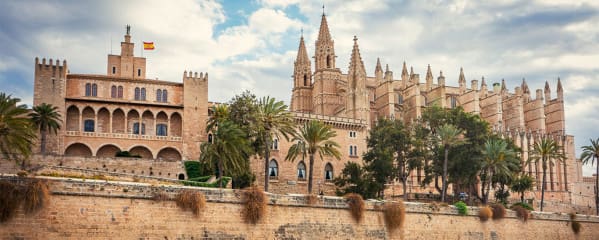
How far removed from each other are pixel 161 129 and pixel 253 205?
86.2 feet

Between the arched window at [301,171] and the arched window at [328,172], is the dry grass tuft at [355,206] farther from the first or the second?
the arched window at [328,172]

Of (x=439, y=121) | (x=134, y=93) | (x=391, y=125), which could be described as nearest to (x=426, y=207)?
(x=391, y=125)

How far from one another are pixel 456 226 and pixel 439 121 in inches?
823

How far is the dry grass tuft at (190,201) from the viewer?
29000 mm

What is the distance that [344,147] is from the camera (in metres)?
63.8

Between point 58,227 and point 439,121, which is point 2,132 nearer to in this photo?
point 58,227

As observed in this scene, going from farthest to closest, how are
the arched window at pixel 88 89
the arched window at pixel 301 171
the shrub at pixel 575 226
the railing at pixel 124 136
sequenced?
the arched window at pixel 301 171
the arched window at pixel 88 89
the railing at pixel 124 136
the shrub at pixel 575 226

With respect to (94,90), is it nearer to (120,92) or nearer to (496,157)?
(120,92)

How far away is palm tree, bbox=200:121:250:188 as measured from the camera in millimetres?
40156

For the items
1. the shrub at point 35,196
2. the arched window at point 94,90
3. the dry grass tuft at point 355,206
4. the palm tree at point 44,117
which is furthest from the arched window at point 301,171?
the shrub at point 35,196

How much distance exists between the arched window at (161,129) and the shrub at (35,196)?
29013 millimetres

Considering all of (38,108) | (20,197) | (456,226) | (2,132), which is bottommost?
(456,226)

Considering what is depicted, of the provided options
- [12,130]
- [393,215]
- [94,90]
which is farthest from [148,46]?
[393,215]

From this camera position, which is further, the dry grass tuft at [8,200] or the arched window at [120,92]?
the arched window at [120,92]
